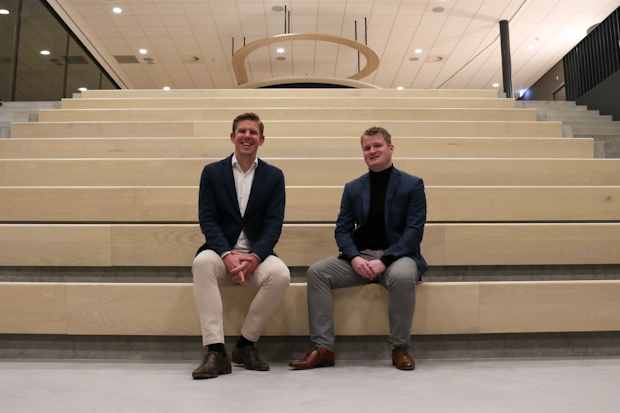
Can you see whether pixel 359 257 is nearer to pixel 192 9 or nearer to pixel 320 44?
pixel 192 9

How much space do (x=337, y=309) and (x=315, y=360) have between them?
210 millimetres

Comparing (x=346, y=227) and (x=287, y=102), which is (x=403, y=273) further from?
(x=287, y=102)

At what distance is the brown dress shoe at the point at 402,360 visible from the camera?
5.13 ft

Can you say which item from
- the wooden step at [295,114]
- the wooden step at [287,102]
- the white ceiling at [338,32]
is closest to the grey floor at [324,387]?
the wooden step at [295,114]

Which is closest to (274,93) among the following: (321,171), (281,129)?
(281,129)

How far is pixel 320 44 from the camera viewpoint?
7977mm

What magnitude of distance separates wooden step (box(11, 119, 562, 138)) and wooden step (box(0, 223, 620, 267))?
4.17ft

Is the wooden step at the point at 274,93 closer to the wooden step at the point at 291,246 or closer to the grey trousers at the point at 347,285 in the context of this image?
the wooden step at the point at 291,246

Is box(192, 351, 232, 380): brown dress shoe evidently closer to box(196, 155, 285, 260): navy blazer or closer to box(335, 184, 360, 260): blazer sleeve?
box(196, 155, 285, 260): navy blazer


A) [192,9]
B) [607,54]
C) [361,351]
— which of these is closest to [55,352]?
[361,351]

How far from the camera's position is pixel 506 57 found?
6.94 meters

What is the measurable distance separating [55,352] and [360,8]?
20.6 feet

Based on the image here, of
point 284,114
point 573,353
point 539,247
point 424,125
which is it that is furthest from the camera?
point 284,114

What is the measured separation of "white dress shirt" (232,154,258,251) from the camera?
179cm
